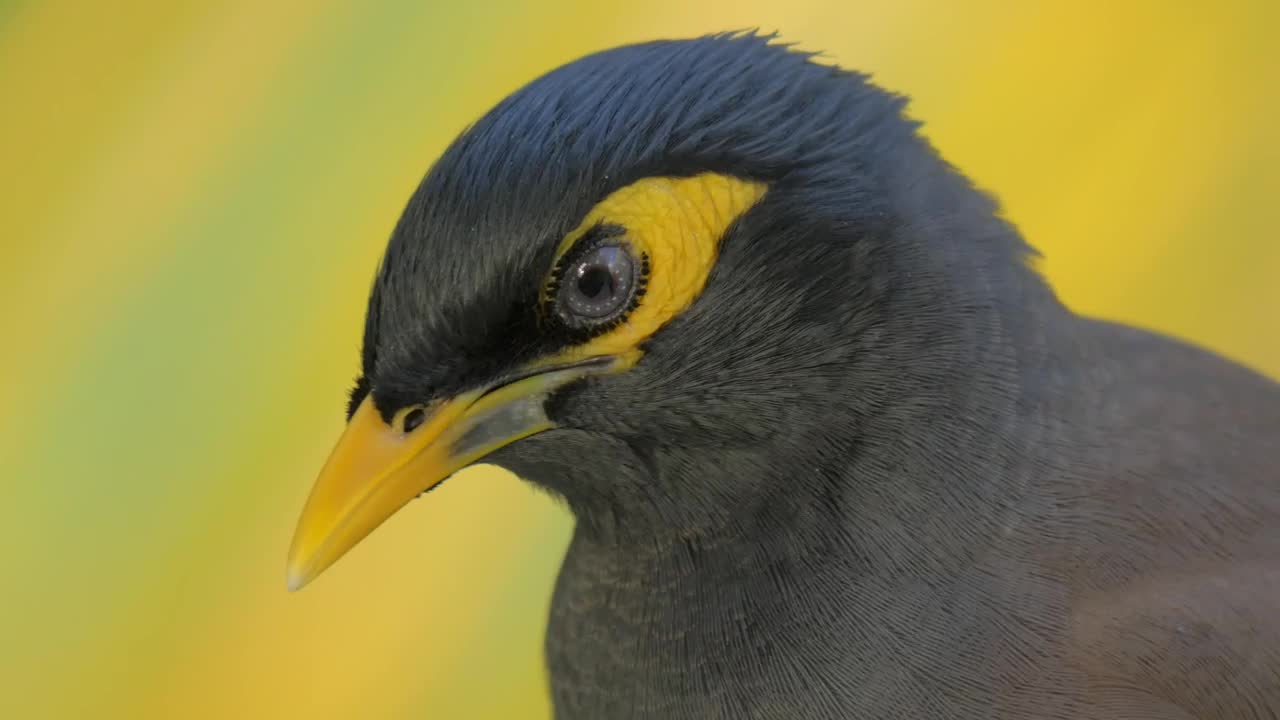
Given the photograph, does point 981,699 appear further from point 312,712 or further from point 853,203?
point 312,712

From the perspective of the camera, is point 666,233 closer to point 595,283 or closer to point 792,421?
point 595,283

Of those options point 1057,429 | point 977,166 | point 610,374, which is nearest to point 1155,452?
point 1057,429

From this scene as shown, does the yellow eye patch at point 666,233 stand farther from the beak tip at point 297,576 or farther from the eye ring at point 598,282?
the beak tip at point 297,576

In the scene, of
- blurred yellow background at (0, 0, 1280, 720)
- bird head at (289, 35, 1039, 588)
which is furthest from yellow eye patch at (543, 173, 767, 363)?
blurred yellow background at (0, 0, 1280, 720)

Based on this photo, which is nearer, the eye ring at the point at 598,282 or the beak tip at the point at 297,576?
the eye ring at the point at 598,282

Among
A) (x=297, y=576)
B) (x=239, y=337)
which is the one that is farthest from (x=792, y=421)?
(x=239, y=337)

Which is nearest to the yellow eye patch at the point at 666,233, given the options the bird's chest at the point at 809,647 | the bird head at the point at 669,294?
the bird head at the point at 669,294

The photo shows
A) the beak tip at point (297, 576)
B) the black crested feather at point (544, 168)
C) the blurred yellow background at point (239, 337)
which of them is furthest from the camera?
the blurred yellow background at point (239, 337)

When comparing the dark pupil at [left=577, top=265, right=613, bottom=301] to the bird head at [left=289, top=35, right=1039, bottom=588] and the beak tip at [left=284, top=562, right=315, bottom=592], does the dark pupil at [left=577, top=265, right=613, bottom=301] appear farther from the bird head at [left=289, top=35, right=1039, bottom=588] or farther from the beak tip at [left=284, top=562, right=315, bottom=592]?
the beak tip at [left=284, top=562, right=315, bottom=592]
